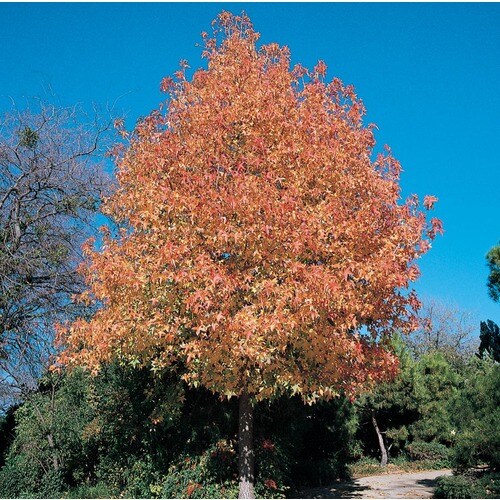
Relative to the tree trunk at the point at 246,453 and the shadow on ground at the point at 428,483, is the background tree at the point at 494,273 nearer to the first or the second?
the shadow on ground at the point at 428,483

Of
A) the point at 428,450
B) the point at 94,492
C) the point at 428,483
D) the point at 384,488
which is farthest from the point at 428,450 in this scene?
the point at 94,492

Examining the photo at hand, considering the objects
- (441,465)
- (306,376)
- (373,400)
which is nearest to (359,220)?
(306,376)

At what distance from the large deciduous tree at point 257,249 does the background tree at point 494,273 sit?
6.71m

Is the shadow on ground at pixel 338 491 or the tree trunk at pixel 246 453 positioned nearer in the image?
the tree trunk at pixel 246 453

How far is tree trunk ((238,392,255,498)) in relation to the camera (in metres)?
8.93

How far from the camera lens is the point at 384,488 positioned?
1465 centimetres

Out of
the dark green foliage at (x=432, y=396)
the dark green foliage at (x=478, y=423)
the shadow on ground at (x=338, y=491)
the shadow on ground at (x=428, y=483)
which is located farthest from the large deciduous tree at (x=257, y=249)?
the dark green foliage at (x=432, y=396)

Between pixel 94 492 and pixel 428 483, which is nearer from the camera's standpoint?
pixel 94 492

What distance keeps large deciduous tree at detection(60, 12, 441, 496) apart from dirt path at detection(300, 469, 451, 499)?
5322 mm

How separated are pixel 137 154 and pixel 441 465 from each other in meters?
16.4

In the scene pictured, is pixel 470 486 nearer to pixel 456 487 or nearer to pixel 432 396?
pixel 456 487

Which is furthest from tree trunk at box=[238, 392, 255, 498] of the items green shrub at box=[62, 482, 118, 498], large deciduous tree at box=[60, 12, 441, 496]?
green shrub at box=[62, 482, 118, 498]

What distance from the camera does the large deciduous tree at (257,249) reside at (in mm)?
6922

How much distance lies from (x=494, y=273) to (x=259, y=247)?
31.8 feet
